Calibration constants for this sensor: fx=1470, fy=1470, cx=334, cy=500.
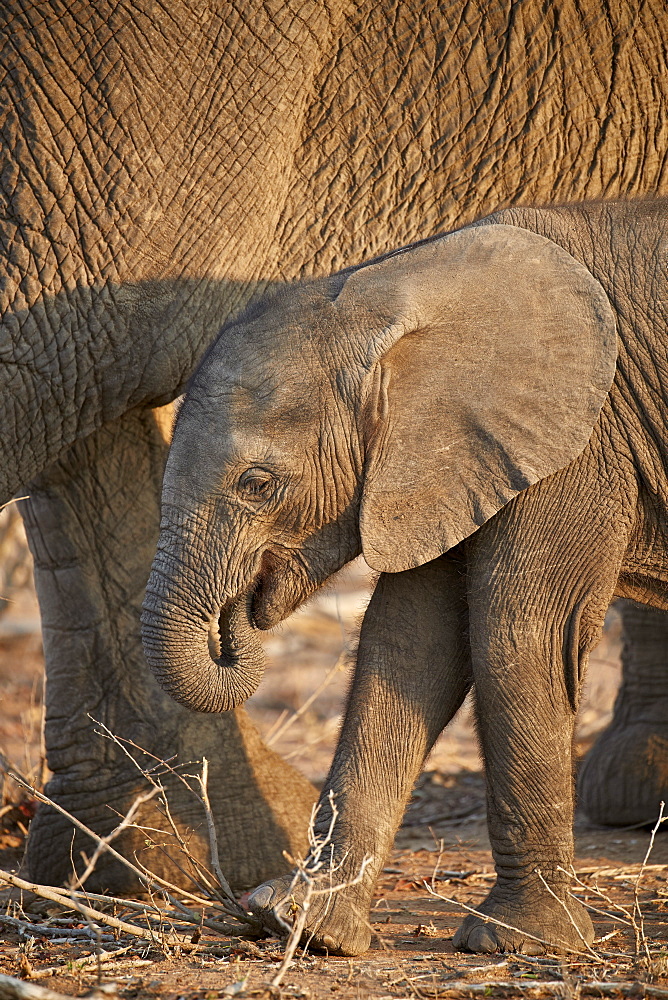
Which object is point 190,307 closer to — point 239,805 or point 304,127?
point 304,127

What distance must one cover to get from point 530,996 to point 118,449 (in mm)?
2434

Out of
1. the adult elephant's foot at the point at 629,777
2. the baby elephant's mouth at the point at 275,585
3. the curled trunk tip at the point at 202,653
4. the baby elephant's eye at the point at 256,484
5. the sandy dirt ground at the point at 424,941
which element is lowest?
the sandy dirt ground at the point at 424,941

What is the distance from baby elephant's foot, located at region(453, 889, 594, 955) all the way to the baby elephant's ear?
34.9 inches

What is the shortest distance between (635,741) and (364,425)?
2374mm

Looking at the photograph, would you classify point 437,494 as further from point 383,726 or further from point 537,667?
point 383,726

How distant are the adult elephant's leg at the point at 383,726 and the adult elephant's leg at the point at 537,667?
153 mm

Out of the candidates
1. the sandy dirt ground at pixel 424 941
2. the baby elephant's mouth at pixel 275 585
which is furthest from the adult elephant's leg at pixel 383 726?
the baby elephant's mouth at pixel 275 585

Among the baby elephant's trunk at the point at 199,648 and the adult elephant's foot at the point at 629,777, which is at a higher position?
the baby elephant's trunk at the point at 199,648

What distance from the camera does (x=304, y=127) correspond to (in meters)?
4.35

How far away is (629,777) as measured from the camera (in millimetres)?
5355

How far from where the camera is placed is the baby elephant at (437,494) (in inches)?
138

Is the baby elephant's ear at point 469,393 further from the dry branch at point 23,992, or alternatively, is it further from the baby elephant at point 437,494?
the dry branch at point 23,992

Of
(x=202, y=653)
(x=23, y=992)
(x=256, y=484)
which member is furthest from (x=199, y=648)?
(x=23, y=992)

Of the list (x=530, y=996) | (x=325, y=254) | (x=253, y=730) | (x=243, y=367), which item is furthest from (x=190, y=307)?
(x=530, y=996)
